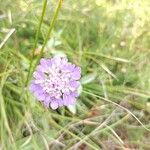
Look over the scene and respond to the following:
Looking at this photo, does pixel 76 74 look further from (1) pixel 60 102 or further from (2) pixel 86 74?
(2) pixel 86 74

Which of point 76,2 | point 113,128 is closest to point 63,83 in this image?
point 113,128

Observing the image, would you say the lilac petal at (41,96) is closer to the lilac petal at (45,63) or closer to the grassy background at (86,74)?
the lilac petal at (45,63)

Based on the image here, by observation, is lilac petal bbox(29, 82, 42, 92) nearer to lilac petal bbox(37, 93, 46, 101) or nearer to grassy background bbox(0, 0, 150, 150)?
lilac petal bbox(37, 93, 46, 101)

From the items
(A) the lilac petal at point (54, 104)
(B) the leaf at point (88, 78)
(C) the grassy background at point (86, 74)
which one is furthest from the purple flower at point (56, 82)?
(B) the leaf at point (88, 78)

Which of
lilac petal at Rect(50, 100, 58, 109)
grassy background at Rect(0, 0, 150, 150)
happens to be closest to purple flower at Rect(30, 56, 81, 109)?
lilac petal at Rect(50, 100, 58, 109)

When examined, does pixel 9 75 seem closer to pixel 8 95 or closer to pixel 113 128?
pixel 8 95

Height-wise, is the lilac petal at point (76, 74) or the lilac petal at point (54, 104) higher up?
the lilac petal at point (76, 74)
